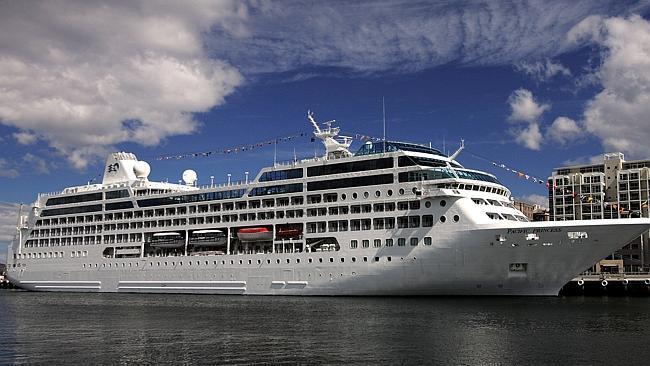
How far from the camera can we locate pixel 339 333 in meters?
31.5

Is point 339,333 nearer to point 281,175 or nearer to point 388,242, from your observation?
point 388,242

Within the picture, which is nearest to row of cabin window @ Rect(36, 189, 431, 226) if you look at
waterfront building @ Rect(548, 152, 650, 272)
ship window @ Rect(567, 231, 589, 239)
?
ship window @ Rect(567, 231, 589, 239)

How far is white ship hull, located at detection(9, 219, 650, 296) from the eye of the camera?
44.0 m

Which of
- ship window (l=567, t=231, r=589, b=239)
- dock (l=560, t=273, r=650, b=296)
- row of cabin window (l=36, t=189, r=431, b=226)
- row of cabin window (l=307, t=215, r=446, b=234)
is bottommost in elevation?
dock (l=560, t=273, r=650, b=296)

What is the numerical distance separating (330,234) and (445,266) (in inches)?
420

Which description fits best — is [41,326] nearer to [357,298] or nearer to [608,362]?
[357,298]

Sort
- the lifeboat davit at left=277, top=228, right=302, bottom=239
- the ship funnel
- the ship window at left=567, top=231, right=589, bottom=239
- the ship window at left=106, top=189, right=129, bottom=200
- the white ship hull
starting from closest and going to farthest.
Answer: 1. the ship window at left=567, top=231, right=589, bottom=239
2. the white ship hull
3. the lifeboat davit at left=277, top=228, right=302, bottom=239
4. the ship window at left=106, top=189, right=129, bottom=200
5. the ship funnel

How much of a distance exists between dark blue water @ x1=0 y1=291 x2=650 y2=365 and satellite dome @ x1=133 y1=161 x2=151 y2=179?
27378 millimetres

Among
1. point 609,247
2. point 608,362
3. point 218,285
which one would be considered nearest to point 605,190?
point 609,247

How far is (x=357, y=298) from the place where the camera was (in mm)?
49438

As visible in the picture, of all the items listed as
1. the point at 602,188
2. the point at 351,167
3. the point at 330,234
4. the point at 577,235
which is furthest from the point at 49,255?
the point at 602,188

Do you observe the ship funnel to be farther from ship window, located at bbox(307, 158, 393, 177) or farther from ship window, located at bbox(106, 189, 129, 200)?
ship window, located at bbox(307, 158, 393, 177)

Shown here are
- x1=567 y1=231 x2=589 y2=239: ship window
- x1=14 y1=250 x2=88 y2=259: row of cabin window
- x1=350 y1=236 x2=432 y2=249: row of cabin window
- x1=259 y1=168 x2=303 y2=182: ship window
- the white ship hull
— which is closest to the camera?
x1=567 y1=231 x2=589 y2=239: ship window

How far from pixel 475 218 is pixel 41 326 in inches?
1180
